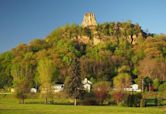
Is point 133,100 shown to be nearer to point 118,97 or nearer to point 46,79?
point 118,97

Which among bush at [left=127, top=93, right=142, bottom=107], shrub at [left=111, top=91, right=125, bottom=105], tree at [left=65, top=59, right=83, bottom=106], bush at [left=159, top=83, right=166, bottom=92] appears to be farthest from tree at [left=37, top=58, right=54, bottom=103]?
bush at [left=159, top=83, right=166, bottom=92]

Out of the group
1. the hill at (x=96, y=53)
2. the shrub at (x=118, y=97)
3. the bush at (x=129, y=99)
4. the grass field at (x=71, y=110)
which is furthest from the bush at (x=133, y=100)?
the hill at (x=96, y=53)

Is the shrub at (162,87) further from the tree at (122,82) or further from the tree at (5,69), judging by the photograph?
the tree at (5,69)

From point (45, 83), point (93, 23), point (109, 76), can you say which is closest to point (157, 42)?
point (109, 76)

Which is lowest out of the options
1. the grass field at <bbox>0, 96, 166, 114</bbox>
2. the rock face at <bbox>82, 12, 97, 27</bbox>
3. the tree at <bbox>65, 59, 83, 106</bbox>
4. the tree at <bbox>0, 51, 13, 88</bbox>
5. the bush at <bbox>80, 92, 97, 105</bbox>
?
the grass field at <bbox>0, 96, 166, 114</bbox>

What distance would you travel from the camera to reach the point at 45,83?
83250mm

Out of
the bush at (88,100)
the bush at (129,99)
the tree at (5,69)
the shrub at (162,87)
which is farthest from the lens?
the tree at (5,69)

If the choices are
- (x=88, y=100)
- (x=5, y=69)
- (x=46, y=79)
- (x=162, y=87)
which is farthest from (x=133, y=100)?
(x=5, y=69)

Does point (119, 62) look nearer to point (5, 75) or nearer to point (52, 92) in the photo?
point (5, 75)

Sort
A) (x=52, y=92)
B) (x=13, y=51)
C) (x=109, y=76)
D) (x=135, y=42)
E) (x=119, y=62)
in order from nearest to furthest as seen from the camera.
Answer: (x=52, y=92) < (x=109, y=76) < (x=119, y=62) < (x=13, y=51) < (x=135, y=42)

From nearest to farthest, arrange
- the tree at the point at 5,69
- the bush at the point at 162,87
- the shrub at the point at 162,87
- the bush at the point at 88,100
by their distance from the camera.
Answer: the bush at the point at 88,100, the bush at the point at 162,87, the shrub at the point at 162,87, the tree at the point at 5,69

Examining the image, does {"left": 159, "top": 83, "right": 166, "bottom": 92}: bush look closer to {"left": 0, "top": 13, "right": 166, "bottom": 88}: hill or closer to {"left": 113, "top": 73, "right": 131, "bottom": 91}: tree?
{"left": 113, "top": 73, "right": 131, "bottom": 91}: tree

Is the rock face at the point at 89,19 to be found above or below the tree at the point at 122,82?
above

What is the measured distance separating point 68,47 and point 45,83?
187 ft
